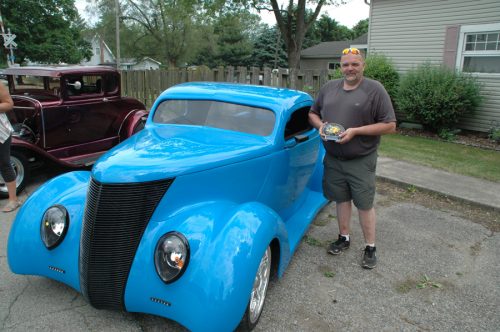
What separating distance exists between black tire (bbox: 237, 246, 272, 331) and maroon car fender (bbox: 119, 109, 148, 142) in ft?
16.0

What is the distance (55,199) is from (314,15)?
16.2 m

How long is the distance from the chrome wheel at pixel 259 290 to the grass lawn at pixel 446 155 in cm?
531

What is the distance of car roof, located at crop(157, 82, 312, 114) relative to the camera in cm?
365

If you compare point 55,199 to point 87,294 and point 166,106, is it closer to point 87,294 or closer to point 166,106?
point 87,294

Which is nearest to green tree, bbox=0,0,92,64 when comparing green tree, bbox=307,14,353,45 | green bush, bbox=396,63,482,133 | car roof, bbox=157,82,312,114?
green bush, bbox=396,63,482,133

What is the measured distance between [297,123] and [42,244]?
8.77ft

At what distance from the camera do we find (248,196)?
3139 mm

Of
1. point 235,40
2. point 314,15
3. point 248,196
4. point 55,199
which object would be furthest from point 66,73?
point 235,40

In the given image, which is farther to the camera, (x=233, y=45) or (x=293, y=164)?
(x=233, y=45)

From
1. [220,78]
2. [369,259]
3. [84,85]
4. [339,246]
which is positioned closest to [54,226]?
[339,246]

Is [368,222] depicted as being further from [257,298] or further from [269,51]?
[269,51]

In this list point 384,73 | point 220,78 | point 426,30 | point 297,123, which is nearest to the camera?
point 297,123

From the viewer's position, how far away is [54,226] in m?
2.83

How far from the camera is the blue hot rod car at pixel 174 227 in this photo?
92.8 inches
